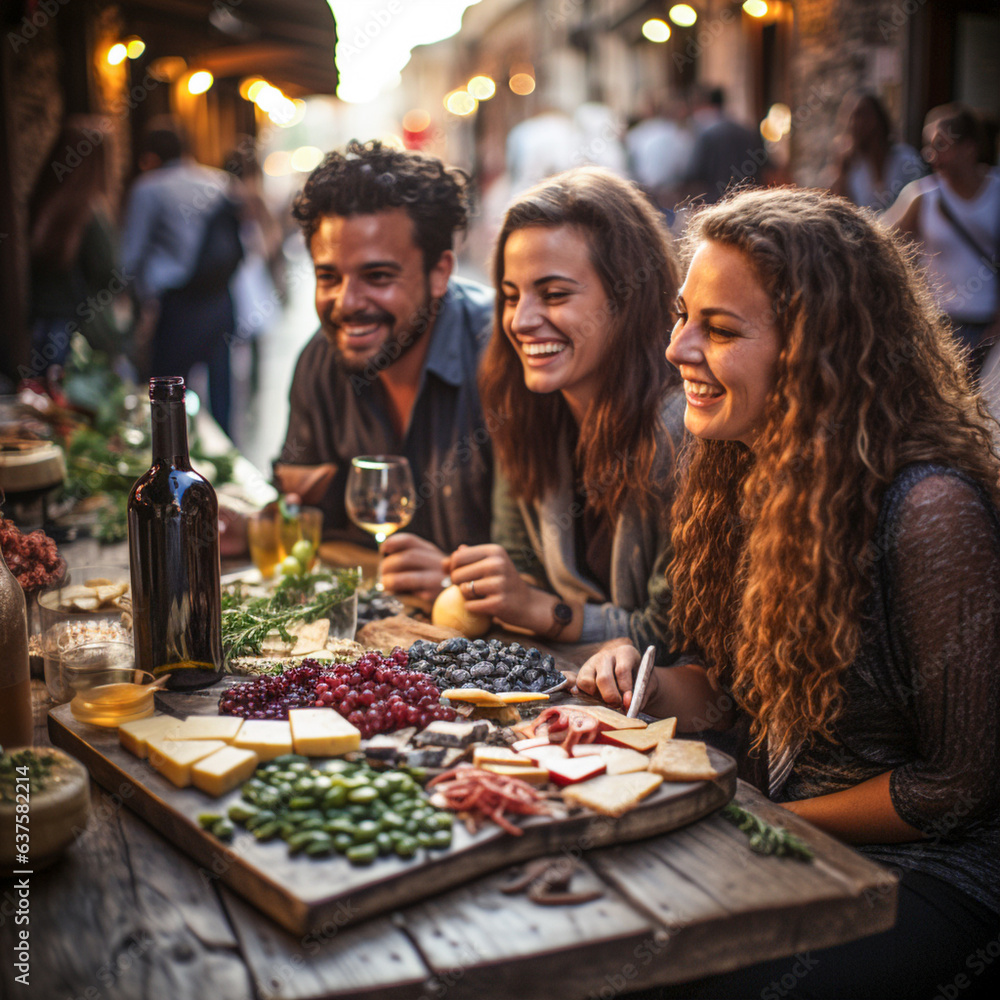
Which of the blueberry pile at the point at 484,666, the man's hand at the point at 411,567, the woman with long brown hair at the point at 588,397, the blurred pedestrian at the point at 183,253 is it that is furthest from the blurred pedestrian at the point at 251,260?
the blueberry pile at the point at 484,666

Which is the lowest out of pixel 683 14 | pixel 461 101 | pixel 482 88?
pixel 683 14

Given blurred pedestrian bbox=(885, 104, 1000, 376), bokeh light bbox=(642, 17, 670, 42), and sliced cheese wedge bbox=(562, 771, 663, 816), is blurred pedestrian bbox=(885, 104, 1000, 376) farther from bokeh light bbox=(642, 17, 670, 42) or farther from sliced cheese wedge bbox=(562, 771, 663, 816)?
bokeh light bbox=(642, 17, 670, 42)

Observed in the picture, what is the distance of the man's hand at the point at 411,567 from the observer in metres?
2.11

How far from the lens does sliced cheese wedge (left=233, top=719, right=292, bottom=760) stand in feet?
4.12

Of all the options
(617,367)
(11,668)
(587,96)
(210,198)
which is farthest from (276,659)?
(587,96)

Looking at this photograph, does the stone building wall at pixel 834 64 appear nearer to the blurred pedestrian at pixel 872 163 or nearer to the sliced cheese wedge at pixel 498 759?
the blurred pedestrian at pixel 872 163

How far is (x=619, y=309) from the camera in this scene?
7.26 feet

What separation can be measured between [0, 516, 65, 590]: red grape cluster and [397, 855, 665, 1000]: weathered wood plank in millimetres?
1038

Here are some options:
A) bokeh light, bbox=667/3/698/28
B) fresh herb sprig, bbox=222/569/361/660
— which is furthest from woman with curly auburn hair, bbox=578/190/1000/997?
bokeh light, bbox=667/3/698/28

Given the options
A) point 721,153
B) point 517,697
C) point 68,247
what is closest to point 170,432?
point 517,697

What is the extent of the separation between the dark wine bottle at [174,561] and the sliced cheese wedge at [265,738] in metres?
0.26

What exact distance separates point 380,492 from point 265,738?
94cm

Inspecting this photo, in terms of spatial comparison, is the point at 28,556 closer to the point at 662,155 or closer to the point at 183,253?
the point at 183,253

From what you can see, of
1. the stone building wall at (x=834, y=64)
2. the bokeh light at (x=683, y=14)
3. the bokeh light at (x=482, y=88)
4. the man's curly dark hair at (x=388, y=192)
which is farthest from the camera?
the bokeh light at (x=482, y=88)
